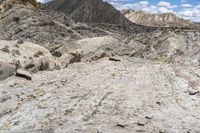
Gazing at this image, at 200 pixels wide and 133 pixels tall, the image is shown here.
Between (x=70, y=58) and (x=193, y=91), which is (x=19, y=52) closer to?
(x=70, y=58)

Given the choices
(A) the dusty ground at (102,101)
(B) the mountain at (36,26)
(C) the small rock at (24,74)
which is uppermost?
(B) the mountain at (36,26)

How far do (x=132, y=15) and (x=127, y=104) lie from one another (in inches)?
6425

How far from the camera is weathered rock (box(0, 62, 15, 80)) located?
1700 centimetres

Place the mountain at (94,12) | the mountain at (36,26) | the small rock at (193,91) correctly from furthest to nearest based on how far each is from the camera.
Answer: the mountain at (94,12), the mountain at (36,26), the small rock at (193,91)

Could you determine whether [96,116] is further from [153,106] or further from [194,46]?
[194,46]

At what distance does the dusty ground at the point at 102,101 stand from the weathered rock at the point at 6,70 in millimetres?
436

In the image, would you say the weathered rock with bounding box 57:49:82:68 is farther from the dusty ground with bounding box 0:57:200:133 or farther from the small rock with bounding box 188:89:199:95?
the small rock with bounding box 188:89:199:95

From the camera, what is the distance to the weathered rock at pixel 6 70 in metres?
17.0

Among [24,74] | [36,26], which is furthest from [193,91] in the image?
[36,26]

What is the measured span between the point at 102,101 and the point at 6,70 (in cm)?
523

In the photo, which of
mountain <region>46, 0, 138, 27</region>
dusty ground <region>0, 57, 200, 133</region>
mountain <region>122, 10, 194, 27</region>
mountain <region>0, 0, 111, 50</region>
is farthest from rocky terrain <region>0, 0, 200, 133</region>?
mountain <region>122, 10, 194, 27</region>

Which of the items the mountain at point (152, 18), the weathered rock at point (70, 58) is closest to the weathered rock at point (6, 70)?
the weathered rock at point (70, 58)

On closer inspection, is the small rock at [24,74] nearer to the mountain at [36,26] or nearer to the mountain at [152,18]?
the mountain at [36,26]

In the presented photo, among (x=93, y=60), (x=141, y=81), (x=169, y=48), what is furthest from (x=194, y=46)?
(x=141, y=81)
